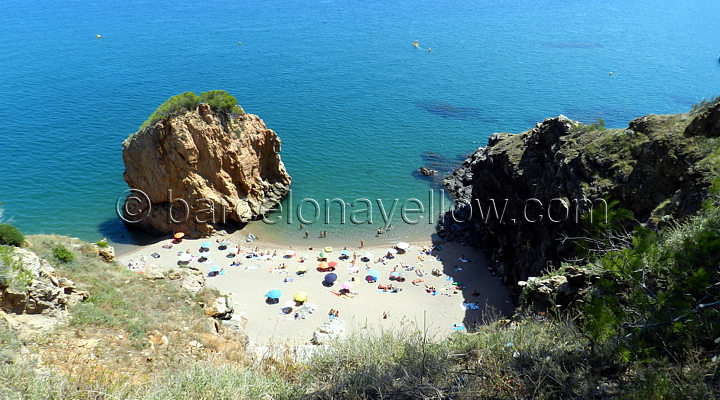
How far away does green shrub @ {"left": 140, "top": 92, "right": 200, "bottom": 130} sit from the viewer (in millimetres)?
24880

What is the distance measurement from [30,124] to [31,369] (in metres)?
39.5

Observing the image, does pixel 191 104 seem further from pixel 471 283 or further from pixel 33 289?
pixel 471 283

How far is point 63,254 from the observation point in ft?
51.8

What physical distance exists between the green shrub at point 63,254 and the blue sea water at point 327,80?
11.4 meters

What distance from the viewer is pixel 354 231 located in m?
28.4

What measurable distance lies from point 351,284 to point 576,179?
36.3ft

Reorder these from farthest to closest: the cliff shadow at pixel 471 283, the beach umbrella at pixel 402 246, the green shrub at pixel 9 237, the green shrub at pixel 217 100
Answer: the green shrub at pixel 217 100 → the beach umbrella at pixel 402 246 → the cliff shadow at pixel 471 283 → the green shrub at pixel 9 237

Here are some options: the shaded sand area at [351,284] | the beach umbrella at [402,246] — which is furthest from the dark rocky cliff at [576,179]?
the beach umbrella at [402,246]

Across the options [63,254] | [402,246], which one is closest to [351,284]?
[402,246]

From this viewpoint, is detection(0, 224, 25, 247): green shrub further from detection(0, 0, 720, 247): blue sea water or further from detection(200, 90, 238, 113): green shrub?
detection(200, 90, 238, 113): green shrub

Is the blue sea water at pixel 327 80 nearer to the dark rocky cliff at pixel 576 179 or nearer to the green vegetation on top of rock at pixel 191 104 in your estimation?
the dark rocky cliff at pixel 576 179

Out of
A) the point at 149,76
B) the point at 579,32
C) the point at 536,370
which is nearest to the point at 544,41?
the point at 579,32

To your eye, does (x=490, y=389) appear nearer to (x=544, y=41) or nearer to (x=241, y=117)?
(x=241, y=117)

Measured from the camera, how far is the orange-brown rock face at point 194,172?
2489 cm
